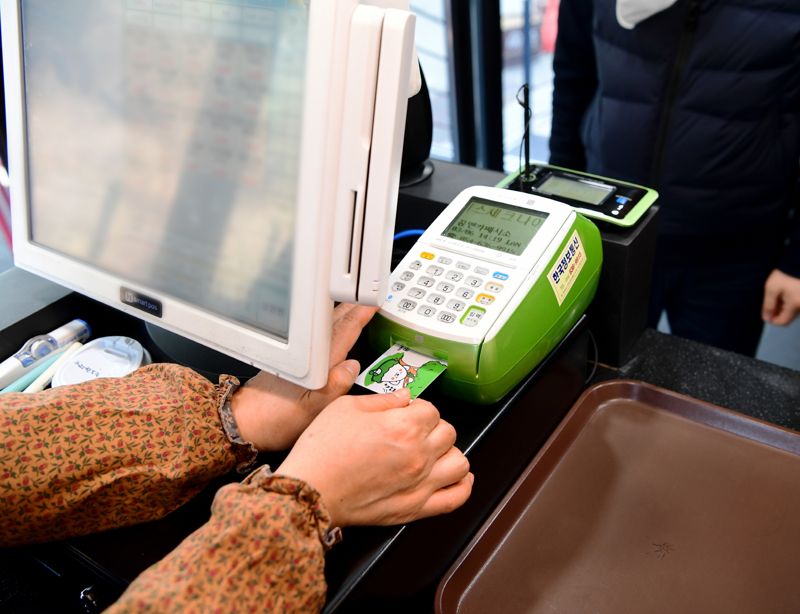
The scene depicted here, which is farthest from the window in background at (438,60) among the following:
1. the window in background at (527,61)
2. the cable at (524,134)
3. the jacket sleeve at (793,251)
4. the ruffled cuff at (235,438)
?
the ruffled cuff at (235,438)

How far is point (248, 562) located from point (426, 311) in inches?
11.7

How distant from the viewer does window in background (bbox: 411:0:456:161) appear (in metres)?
2.68

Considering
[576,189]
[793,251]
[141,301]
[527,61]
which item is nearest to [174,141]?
[141,301]

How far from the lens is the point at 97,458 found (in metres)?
0.57

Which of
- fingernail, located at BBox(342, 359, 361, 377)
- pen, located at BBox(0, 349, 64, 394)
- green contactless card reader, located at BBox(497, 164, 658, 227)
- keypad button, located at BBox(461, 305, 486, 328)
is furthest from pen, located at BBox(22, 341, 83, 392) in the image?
green contactless card reader, located at BBox(497, 164, 658, 227)

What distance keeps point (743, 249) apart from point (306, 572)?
3.96 ft

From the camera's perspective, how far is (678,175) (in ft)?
4.31

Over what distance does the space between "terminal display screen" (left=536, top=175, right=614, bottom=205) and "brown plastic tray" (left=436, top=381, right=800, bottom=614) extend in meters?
0.25

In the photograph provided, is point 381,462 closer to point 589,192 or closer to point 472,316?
point 472,316

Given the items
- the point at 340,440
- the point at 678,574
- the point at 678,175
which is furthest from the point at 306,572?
the point at 678,175

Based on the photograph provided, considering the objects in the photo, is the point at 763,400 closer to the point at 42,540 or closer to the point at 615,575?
the point at 615,575

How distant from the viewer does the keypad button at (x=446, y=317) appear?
65 cm

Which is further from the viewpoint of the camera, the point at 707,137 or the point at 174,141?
the point at 707,137

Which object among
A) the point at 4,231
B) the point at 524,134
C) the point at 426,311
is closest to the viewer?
the point at 426,311
